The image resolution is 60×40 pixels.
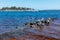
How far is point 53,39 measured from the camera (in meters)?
20.5

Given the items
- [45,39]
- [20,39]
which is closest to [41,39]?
[45,39]

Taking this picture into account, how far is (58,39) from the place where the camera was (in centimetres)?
2030

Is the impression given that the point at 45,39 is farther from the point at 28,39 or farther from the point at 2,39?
the point at 2,39

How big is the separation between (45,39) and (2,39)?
158 inches

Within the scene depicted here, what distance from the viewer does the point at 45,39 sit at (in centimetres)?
2048

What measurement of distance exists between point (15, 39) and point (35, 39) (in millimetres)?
1898

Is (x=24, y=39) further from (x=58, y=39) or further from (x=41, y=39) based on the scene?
(x=58, y=39)

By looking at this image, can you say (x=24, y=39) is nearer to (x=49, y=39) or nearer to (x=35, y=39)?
(x=35, y=39)

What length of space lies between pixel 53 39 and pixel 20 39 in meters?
3.09

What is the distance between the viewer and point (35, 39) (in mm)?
20328

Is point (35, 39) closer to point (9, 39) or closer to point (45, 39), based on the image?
point (45, 39)

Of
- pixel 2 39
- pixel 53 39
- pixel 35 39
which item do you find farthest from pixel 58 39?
pixel 2 39

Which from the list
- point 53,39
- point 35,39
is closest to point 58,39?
point 53,39

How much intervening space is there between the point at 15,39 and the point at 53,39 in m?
3.57
